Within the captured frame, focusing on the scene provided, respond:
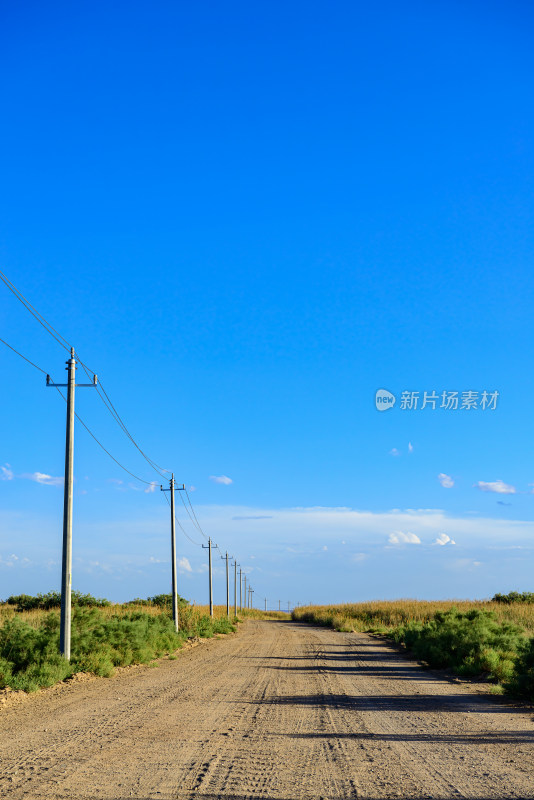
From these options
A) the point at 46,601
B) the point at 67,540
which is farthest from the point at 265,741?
the point at 46,601

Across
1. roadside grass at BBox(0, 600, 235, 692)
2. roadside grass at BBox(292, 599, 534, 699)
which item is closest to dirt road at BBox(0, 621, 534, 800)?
roadside grass at BBox(0, 600, 235, 692)

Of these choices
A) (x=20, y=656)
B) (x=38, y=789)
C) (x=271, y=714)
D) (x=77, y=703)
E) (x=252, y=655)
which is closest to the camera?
(x=38, y=789)

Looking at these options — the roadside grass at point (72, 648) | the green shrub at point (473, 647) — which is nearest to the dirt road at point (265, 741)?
the roadside grass at point (72, 648)

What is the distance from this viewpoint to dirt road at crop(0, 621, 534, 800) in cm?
661

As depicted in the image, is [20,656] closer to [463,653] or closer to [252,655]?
[252,655]

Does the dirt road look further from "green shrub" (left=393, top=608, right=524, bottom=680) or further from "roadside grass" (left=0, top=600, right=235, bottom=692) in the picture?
"green shrub" (left=393, top=608, right=524, bottom=680)

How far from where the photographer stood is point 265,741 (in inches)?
349

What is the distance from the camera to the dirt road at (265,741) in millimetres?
6609

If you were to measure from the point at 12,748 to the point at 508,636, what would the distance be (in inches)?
625

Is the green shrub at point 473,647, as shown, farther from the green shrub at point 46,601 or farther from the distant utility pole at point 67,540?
the green shrub at point 46,601

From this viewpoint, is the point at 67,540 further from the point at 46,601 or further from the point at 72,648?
the point at 46,601

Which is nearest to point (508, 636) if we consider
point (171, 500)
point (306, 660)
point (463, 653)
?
point (463, 653)

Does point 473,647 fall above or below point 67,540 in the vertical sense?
below

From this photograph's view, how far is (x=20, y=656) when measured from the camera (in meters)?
16.6
